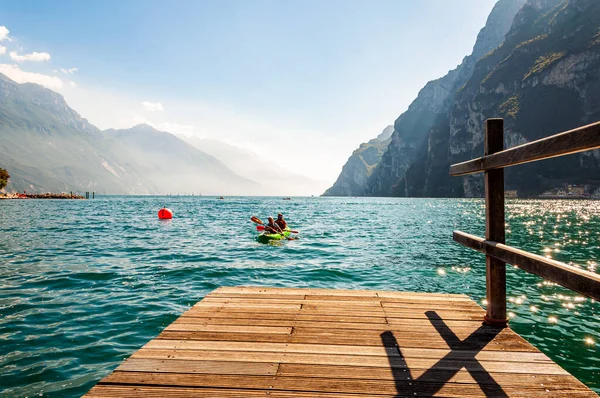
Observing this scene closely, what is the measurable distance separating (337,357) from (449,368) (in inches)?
41.4

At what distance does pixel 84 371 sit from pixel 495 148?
700 centimetres

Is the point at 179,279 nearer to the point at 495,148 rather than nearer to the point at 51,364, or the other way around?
the point at 51,364

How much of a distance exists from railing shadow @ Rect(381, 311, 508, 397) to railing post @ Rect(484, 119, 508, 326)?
25 centimetres

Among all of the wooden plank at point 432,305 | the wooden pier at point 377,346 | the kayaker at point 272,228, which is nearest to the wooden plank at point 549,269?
the wooden pier at point 377,346

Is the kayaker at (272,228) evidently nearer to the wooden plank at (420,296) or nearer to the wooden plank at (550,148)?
the wooden plank at (420,296)

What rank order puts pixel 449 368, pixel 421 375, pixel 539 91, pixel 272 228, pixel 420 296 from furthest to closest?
pixel 539 91 → pixel 272 228 → pixel 420 296 → pixel 449 368 → pixel 421 375

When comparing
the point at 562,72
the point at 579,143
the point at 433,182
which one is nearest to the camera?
the point at 579,143

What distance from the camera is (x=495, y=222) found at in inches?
160

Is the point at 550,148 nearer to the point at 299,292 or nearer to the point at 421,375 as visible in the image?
the point at 421,375

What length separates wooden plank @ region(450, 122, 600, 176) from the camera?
2.29 meters

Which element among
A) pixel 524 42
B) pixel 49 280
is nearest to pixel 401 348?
pixel 49 280

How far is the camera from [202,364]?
10.5ft

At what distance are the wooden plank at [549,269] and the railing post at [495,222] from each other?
19cm

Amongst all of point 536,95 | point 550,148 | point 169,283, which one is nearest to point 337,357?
point 550,148
